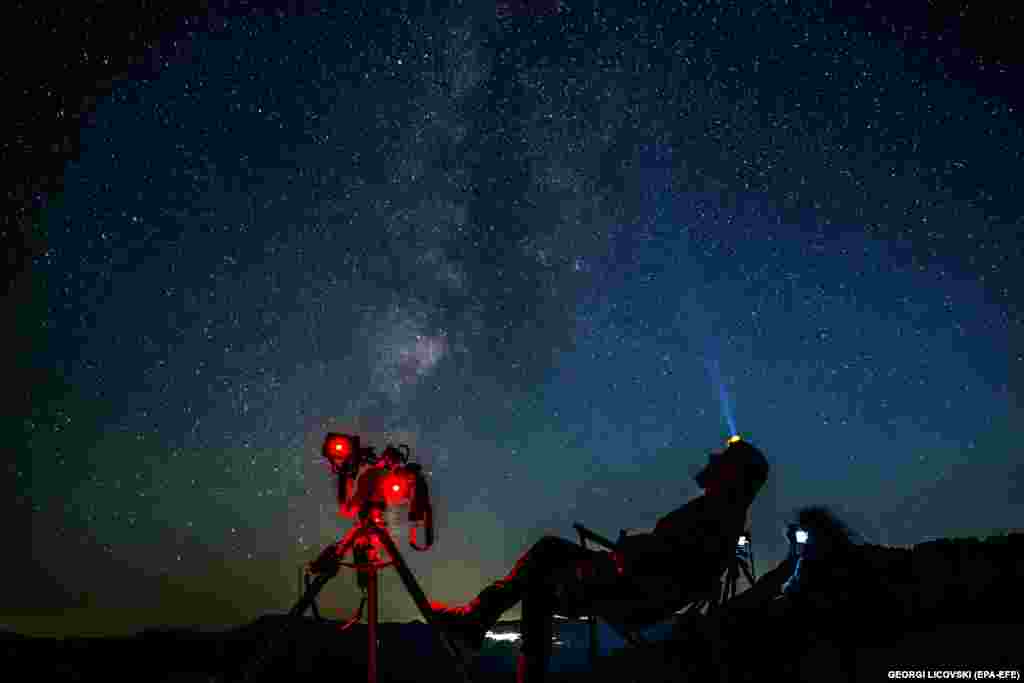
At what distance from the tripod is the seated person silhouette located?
2.38 feet

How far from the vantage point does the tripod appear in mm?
3970

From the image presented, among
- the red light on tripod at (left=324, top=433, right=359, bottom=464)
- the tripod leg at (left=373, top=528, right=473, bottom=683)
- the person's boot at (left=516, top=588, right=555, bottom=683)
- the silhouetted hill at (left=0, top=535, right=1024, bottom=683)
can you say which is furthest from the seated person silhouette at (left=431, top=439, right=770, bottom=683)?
the red light on tripod at (left=324, top=433, right=359, bottom=464)

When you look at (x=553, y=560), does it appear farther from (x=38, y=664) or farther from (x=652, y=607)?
(x=38, y=664)

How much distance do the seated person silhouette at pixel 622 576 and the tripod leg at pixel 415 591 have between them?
0.82 metres

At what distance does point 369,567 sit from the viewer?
166 inches

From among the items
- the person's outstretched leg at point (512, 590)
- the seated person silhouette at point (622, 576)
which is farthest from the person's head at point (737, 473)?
the person's outstretched leg at point (512, 590)

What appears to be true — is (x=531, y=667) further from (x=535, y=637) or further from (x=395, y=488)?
(x=395, y=488)

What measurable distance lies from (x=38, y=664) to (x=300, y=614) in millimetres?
24328

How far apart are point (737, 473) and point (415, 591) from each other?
127 inches

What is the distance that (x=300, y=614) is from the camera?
370 cm

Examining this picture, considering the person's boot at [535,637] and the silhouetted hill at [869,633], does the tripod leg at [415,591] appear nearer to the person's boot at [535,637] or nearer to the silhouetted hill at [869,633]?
the silhouetted hill at [869,633]

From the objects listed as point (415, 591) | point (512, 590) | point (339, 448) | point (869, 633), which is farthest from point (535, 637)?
point (869, 633)

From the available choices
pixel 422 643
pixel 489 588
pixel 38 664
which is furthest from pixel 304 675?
pixel 422 643

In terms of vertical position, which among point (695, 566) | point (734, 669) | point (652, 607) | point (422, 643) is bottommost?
point (422, 643)
